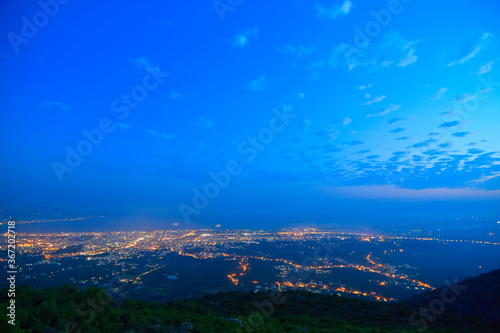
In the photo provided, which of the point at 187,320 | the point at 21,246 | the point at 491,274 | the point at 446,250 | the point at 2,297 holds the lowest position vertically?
the point at 446,250

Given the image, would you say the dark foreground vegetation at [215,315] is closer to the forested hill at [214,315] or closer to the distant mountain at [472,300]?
the forested hill at [214,315]

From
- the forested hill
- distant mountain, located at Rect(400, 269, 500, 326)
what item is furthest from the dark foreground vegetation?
distant mountain, located at Rect(400, 269, 500, 326)

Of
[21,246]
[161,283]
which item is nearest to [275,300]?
[161,283]

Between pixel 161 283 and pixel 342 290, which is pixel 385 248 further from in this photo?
pixel 161 283

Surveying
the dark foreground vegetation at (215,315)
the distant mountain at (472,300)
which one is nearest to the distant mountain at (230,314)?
the dark foreground vegetation at (215,315)

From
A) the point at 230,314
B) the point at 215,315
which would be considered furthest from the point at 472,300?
the point at 215,315

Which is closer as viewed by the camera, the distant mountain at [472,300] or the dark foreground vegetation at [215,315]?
the dark foreground vegetation at [215,315]
